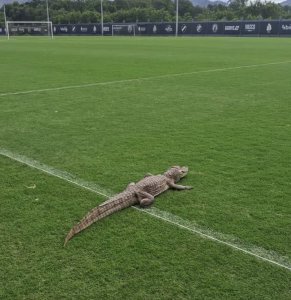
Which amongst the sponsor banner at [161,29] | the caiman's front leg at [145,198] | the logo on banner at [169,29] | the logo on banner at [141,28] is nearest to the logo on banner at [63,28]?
the logo on banner at [141,28]

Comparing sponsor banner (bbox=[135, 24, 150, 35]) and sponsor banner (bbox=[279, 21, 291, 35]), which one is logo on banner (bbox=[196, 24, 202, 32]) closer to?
A: sponsor banner (bbox=[135, 24, 150, 35])

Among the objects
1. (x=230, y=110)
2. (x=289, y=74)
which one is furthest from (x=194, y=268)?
(x=289, y=74)

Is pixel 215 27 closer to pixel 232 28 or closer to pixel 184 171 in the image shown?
pixel 232 28

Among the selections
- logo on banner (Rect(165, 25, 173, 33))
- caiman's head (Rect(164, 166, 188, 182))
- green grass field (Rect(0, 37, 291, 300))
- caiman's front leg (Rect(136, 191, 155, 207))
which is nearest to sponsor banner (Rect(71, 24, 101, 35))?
logo on banner (Rect(165, 25, 173, 33))

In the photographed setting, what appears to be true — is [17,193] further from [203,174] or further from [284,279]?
[284,279]

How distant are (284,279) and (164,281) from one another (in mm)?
860

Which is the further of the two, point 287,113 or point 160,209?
point 287,113

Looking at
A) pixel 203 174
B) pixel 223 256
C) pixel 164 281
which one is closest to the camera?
pixel 164 281

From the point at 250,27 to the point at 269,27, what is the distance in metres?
2.55

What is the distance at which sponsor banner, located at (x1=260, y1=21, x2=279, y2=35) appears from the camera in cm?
5228

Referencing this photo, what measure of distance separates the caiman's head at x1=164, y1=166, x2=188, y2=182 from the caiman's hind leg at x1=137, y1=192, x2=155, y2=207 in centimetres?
50

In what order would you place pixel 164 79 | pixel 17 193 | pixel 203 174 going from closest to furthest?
pixel 17 193, pixel 203 174, pixel 164 79

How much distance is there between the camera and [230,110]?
9.11 metres

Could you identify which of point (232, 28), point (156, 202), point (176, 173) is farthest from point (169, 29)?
point (156, 202)
